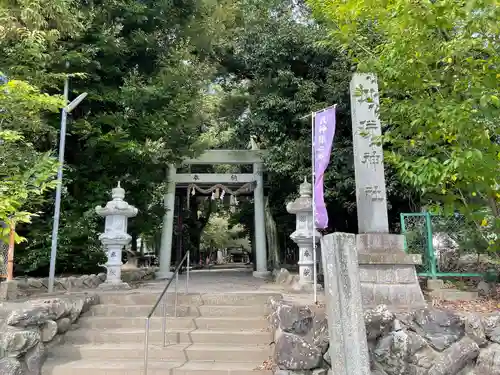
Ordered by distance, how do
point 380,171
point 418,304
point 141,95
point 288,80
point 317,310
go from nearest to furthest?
1. point 317,310
2. point 418,304
3. point 380,171
4. point 141,95
5. point 288,80

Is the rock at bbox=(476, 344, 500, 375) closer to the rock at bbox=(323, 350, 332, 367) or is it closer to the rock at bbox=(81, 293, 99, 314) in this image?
the rock at bbox=(323, 350, 332, 367)

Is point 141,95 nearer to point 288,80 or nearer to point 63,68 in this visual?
point 63,68

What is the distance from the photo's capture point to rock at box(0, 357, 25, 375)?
→ 4612 millimetres

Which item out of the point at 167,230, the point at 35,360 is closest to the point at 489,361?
the point at 35,360

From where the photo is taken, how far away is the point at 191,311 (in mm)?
6461

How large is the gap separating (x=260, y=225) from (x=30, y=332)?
28.2 ft

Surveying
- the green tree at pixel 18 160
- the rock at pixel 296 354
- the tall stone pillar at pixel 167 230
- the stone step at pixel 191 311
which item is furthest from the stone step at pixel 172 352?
the tall stone pillar at pixel 167 230

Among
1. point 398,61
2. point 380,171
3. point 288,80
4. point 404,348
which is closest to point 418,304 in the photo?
point 404,348

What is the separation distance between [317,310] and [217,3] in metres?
11.1

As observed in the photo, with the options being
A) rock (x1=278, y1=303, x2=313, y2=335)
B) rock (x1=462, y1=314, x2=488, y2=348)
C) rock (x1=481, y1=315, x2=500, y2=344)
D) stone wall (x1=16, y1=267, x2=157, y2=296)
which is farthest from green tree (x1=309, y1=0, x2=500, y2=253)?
stone wall (x1=16, y1=267, x2=157, y2=296)

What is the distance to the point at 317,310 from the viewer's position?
17.6ft

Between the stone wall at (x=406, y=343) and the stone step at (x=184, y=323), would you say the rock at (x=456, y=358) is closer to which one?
the stone wall at (x=406, y=343)

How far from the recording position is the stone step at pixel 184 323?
235 inches

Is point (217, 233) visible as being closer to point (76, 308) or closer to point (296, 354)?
point (76, 308)
